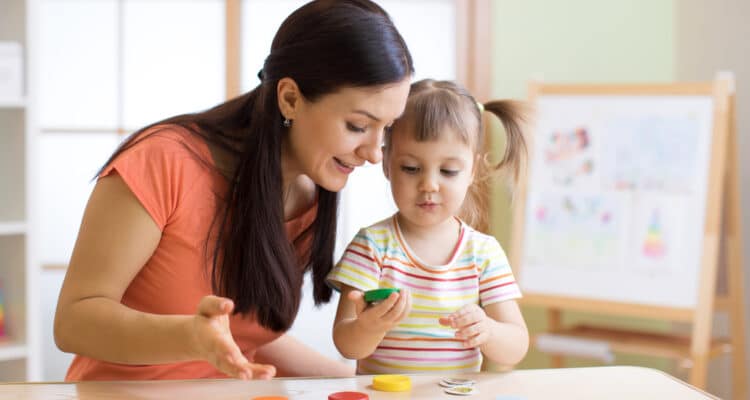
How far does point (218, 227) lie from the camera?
139 cm

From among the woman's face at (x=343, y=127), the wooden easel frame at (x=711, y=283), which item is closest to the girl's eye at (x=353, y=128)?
the woman's face at (x=343, y=127)

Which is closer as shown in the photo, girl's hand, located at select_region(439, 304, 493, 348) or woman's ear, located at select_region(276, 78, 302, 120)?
girl's hand, located at select_region(439, 304, 493, 348)

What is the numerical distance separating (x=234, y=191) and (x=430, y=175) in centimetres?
33

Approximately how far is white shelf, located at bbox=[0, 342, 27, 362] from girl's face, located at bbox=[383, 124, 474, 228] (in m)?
1.85

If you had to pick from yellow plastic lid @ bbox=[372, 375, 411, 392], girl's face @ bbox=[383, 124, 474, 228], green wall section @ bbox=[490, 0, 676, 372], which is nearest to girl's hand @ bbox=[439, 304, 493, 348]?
yellow plastic lid @ bbox=[372, 375, 411, 392]

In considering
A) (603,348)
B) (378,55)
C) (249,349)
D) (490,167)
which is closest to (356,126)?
(378,55)

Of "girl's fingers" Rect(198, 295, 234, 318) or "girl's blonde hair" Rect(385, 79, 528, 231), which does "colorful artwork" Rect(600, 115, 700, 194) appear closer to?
"girl's blonde hair" Rect(385, 79, 528, 231)

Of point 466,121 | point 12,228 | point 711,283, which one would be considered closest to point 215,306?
point 466,121

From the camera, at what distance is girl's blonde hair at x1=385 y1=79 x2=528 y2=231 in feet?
4.45

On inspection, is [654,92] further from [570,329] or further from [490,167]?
[490,167]

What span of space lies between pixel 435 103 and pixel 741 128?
7.00 feet

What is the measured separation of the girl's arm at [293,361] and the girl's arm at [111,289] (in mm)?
419

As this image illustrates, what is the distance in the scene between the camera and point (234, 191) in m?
1.40

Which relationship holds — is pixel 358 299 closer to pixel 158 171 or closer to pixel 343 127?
pixel 343 127
